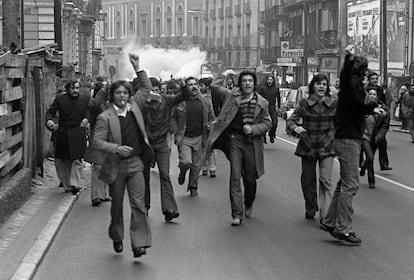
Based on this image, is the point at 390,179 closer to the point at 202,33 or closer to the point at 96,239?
the point at 96,239

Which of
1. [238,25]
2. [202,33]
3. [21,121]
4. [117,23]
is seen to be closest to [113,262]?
[21,121]

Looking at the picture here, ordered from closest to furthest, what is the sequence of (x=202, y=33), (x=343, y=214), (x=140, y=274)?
(x=140, y=274) < (x=343, y=214) < (x=202, y=33)

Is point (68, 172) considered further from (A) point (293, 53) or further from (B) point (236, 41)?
(B) point (236, 41)

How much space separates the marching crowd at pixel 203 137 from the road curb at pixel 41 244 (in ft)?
2.29

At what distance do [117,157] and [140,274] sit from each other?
45.8 inches

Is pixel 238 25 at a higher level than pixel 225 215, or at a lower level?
higher

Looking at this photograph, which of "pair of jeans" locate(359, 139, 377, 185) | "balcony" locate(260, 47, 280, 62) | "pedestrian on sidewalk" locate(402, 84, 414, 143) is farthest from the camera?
"balcony" locate(260, 47, 280, 62)

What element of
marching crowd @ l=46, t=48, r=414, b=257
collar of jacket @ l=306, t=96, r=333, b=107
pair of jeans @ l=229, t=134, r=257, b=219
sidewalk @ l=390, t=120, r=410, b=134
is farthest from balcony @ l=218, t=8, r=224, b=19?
collar of jacket @ l=306, t=96, r=333, b=107

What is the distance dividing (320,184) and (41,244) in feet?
11.2

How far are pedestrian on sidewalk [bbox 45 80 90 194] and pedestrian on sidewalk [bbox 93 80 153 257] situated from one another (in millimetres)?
4482

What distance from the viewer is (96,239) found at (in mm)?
9859

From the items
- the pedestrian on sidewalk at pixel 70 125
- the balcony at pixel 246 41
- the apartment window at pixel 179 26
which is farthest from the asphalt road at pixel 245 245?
the apartment window at pixel 179 26

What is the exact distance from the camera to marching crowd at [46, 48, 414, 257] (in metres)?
8.51

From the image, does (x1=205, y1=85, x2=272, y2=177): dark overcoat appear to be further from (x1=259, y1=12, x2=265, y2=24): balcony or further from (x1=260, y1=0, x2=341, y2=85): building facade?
(x1=259, y1=12, x2=265, y2=24): balcony
